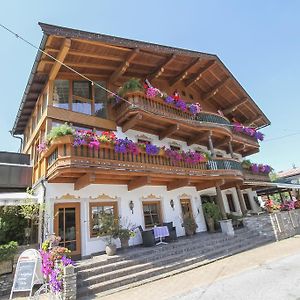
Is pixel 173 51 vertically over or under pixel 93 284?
over

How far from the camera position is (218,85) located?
1811 cm

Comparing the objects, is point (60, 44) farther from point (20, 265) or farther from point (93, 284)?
point (93, 284)

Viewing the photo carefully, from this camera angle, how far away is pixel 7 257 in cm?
792

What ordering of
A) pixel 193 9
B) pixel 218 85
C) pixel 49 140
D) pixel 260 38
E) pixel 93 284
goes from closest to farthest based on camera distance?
pixel 93 284 < pixel 49 140 < pixel 193 9 < pixel 260 38 < pixel 218 85

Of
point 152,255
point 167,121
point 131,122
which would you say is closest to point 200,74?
point 167,121

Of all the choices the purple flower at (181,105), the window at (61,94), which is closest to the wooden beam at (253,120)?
the purple flower at (181,105)

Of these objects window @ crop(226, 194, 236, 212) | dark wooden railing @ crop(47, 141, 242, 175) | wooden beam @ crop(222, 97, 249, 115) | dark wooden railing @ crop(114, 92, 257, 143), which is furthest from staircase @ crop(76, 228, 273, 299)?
wooden beam @ crop(222, 97, 249, 115)

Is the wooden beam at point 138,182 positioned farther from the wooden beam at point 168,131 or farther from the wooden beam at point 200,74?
the wooden beam at point 200,74

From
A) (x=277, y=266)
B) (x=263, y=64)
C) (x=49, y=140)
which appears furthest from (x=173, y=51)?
(x=277, y=266)

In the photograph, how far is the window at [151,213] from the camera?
40.4 feet

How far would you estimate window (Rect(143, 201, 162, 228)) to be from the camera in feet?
40.4

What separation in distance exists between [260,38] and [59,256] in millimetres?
12795

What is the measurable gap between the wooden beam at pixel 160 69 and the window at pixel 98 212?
8.15 meters

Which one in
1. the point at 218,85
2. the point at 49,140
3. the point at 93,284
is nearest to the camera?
the point at 93,284
